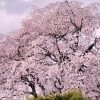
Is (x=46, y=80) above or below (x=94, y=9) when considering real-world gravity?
below

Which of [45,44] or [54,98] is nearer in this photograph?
[54,98]

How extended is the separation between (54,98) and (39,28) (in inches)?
513

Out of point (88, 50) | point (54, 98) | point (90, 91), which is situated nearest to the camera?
point (54, 98)

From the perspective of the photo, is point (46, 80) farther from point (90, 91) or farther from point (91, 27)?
point (91, 27)

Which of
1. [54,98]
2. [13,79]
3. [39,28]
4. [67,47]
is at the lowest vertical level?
[54,98]

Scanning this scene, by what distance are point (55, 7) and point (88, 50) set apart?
353cm

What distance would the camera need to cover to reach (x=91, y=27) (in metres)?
22.6

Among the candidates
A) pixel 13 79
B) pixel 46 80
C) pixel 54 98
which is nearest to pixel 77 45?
pixel 46 80

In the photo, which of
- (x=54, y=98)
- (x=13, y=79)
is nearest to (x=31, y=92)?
(x=13, y=79)

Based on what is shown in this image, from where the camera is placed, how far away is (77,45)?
72.9ft

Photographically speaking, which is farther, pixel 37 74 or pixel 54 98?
pixel 37 74

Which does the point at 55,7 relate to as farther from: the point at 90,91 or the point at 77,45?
the point at 90,91

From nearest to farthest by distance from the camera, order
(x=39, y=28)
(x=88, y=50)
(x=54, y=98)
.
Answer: (x=54, y=98)
(x=88, y=50)
(x=39, y=28)

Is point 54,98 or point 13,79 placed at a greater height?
point 13,79
